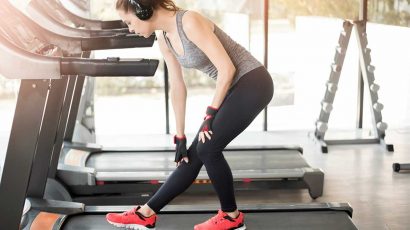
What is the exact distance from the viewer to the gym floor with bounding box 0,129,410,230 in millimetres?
3567

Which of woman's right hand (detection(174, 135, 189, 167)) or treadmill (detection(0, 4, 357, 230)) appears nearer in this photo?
treadmill (detection(0, 4, 357, 230))

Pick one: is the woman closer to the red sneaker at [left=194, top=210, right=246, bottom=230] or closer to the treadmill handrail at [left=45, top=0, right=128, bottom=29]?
the red sneaker at [left=194, top=210, right=246, bottom=230]

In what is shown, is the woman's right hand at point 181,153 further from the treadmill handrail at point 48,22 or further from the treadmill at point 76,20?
the treadmill at point 76,20

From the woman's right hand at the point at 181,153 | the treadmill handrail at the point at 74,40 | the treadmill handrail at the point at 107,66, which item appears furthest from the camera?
the woman's right hand at the point at 181,153

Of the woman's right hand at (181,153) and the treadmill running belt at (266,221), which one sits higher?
the woman's right hand at (181,153)

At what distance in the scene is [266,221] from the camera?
10.0ft

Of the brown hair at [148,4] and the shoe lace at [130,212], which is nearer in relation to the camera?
the brown hair at [148,4]

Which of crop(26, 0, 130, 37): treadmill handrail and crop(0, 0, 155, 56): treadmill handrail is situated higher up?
crop(26, 0, 130, 37): treadmill handrail

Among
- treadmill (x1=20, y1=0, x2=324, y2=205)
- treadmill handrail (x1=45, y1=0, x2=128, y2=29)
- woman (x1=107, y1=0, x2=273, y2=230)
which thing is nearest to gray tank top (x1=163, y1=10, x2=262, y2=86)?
woman (x1=107, y1=0, x2=273, y2=230)

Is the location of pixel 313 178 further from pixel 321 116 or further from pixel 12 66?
pixel 12 66

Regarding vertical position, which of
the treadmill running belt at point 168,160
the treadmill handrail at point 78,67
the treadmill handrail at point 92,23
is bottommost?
the treadmill running belt at point 168,160

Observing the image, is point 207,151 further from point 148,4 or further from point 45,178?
point 45,178

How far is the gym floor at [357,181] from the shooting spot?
357 centimetres

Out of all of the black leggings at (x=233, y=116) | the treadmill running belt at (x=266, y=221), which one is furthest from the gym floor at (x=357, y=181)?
the black leggings at (x=233, y=116)
